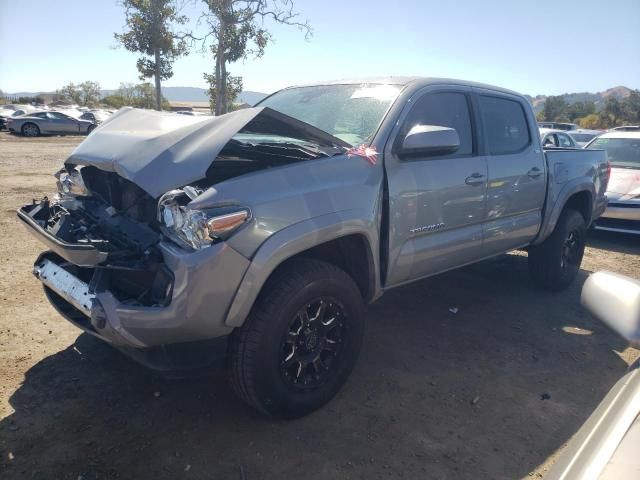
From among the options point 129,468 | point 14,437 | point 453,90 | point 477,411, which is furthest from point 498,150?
point 14,437

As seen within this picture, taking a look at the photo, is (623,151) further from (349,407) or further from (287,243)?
(287,243)

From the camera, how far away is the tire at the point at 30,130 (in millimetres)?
23730

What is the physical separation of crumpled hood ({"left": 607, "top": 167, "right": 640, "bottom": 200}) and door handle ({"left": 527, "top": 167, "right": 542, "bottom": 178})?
12.4ft

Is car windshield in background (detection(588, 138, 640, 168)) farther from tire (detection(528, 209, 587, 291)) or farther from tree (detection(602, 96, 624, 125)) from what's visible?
tree (detection(602, 96, 624, 125))

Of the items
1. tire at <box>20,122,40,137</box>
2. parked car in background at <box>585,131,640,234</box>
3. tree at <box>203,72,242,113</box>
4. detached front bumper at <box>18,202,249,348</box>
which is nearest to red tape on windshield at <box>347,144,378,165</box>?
detached front bumper at <box>18,202,249,348</box>

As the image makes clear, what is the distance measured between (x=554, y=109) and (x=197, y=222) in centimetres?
4709

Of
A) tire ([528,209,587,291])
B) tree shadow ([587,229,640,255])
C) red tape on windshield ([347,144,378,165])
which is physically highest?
red tape on windshield ([347,144,378,165])

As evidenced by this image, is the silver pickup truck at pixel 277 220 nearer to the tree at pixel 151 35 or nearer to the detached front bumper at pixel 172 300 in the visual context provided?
the detached front bumper at pixel 172 300

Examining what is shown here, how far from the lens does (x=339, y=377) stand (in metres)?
2.98

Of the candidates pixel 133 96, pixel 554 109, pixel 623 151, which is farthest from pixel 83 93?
pixel 623 151

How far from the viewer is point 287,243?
8.23 feet

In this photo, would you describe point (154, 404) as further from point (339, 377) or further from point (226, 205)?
point (226, 205)

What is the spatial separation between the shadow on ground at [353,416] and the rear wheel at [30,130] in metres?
24.4

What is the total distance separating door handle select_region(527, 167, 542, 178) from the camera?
4.38m
